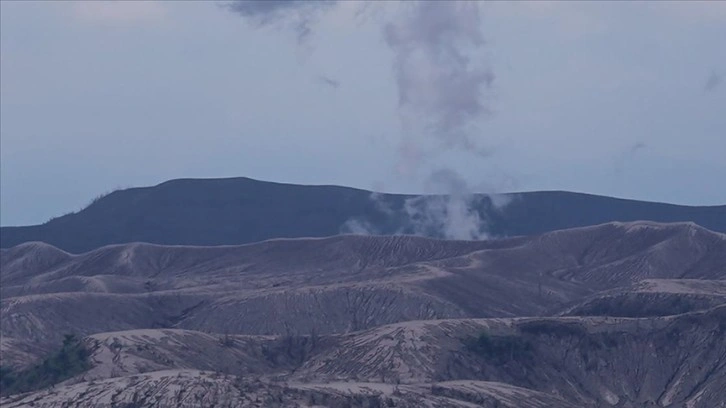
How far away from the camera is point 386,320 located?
11331cm

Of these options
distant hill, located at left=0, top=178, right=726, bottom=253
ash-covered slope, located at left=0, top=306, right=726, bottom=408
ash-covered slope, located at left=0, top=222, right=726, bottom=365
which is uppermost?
distant hill, located at left=0, top=178, right=726, bottom=253

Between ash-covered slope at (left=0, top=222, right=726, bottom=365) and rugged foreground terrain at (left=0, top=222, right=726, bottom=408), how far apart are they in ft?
0.67

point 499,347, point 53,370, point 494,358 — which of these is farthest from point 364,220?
point 53,370

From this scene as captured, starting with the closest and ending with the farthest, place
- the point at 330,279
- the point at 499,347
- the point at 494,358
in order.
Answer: the point at 494,358 < the point at 499,347 < the point at 330,279

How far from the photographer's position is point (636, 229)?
143m

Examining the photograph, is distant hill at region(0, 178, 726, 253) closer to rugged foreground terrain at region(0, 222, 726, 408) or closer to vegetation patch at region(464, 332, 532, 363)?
rugged foreground terrain at region(0, 222, 726, 408)

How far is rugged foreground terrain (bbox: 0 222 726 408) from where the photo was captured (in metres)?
77.0

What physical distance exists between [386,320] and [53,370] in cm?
3473

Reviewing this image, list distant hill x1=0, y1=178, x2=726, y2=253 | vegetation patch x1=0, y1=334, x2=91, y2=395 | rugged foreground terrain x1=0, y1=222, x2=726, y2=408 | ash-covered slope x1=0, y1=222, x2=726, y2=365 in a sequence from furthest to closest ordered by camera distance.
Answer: distant hill x1=0, y1=178, x2=726, y2=253 → ash-covered slope x1=0, y1=222, x2=726, y2=365 → vegetation patch x1=0, y1=334, x2=91, y2=395 → rugged foreground terrain x1=0, y1=222, x2=726, y2=408

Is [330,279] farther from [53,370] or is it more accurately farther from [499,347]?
[53,370]

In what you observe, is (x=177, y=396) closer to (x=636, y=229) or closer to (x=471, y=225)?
(x=636, y=229)

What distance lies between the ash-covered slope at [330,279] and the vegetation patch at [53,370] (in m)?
11.9

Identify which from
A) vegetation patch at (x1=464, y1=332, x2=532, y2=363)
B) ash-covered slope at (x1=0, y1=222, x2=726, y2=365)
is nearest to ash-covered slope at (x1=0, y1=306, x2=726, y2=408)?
vegetation patch at (x1=464, y1=332, x2=532, y2=363)

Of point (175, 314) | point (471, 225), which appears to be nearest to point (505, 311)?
point (175, 314)
